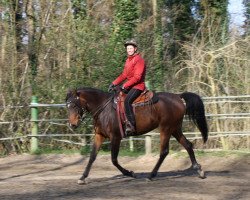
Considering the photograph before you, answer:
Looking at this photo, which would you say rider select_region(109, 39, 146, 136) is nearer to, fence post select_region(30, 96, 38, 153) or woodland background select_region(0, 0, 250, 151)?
woodland background select_region(0, 0, 250, 151)

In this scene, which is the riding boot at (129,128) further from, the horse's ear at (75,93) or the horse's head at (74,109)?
the horse's ear at (75,93)

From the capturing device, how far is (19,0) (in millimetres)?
18781

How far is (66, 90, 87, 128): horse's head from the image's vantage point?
951cm

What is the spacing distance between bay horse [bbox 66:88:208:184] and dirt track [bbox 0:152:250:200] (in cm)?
43

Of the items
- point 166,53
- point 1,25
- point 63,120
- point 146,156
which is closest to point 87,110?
point 146,156

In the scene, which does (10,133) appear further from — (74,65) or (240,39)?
(240,39)

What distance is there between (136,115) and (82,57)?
6.75 meters

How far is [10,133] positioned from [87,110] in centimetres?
624

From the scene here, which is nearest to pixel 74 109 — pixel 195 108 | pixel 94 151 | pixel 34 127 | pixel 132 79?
pixel 94 151

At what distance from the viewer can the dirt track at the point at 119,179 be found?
8258 mm

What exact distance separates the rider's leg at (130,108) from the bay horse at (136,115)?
18cm

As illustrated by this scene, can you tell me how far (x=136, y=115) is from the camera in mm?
9930

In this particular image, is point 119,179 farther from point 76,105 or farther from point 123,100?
point 76,105

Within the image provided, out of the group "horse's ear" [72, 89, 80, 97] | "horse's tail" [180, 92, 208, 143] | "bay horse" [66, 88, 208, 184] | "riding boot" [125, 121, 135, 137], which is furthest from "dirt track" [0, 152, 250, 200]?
"horse's ear" [72, 89, 80, 97]
